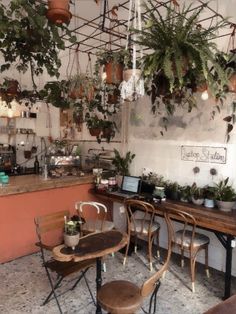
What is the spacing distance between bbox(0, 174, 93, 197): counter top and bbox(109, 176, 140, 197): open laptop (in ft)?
1.92

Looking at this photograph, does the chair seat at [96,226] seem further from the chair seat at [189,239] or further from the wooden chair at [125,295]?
the wooden chair at [125,295]

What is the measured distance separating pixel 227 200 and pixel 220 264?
89cm

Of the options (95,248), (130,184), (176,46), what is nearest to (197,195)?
(130,184)

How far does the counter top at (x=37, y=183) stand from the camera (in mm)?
3441

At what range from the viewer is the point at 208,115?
11.2ft

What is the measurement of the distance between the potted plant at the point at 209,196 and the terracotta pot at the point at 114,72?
5.71 ft

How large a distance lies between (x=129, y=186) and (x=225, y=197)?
55.1 inches

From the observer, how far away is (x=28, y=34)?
2.08 m

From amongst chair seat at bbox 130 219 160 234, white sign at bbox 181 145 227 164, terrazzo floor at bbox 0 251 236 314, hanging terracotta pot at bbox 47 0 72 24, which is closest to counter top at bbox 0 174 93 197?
terrazzo floor at bbox 0 251 236 314

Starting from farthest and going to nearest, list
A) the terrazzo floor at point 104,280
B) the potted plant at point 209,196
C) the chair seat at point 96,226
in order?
1. the chair seat at point 96,226
2. the potted plant at point 209,196
3. the terrazzo floor at point 104,280

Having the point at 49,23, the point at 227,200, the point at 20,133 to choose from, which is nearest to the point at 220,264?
the point at 227,200

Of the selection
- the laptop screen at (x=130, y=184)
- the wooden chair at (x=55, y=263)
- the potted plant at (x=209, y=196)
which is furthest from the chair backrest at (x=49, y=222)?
the potted plant at (x=209, y=196)

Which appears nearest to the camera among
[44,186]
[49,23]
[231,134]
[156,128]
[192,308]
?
[49,23]

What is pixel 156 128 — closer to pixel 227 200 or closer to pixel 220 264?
pixel 227 200
